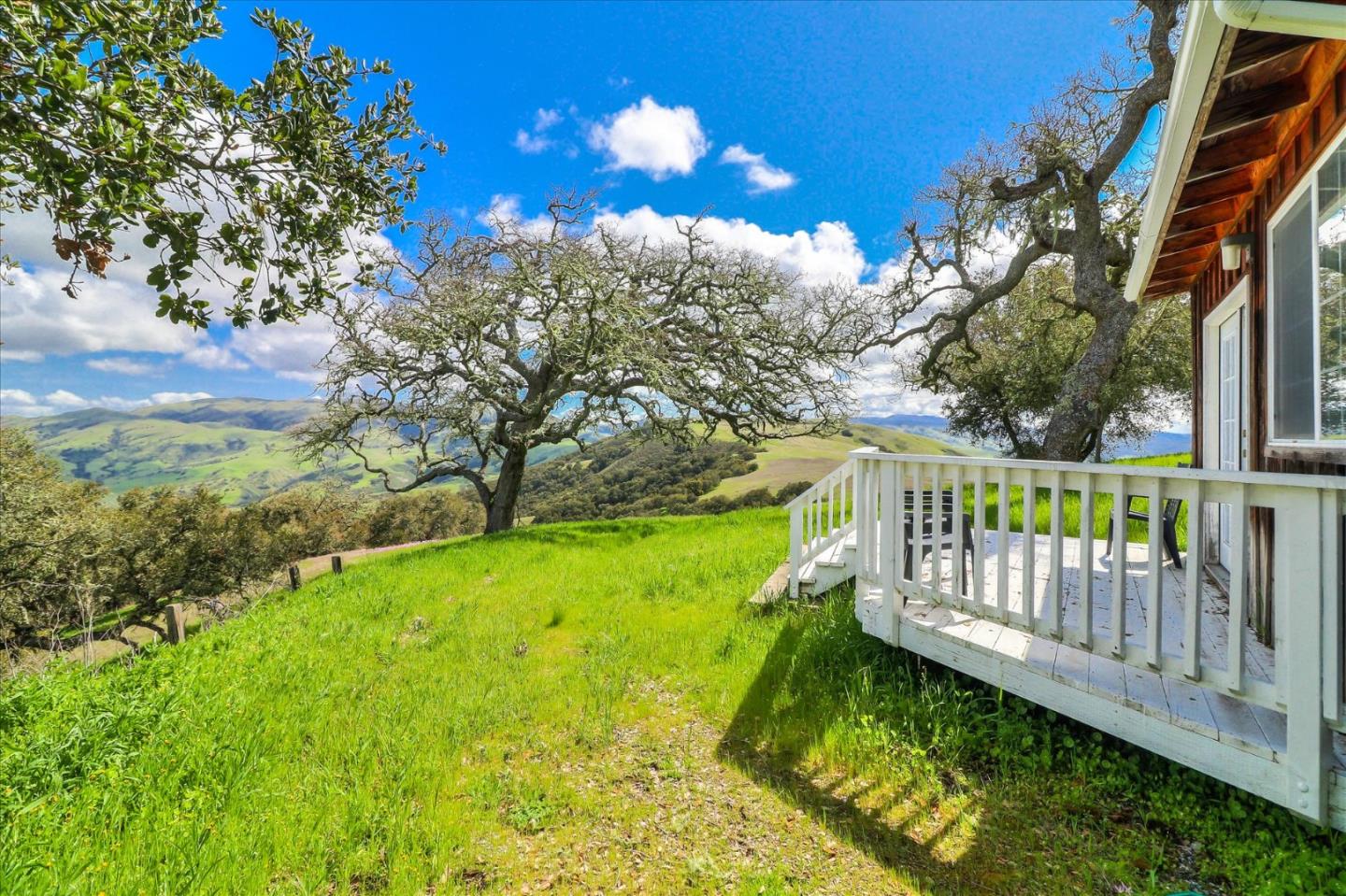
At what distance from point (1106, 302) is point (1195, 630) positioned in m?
7.26

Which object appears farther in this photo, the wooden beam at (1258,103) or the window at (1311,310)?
the wooden beam at (1258,103)

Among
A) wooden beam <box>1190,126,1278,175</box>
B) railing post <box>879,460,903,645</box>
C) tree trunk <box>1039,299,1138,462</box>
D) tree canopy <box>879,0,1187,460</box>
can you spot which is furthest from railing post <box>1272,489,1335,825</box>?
tree canopy <box>879,0,1187,460</box>

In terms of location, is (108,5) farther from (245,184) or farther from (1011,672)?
(1011,672)

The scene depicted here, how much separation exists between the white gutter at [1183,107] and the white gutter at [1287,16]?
0.17 meters

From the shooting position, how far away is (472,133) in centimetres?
1365

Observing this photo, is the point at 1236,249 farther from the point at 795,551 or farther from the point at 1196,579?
the point at 795,551

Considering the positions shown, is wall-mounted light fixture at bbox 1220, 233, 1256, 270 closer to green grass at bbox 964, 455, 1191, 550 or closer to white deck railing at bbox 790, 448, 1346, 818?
green grass at bbox 964, 455, 1191, 550

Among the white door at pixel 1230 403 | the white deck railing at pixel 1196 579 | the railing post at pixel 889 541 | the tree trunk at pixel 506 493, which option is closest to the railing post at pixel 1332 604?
the white deck railing at pixel 1196 579

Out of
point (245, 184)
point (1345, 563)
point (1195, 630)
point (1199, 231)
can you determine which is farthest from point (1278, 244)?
point (245, 184)

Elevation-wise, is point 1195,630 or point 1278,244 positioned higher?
point 1278,244

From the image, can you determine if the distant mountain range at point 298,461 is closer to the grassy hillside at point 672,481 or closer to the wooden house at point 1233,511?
the grassy hillside at point 672,481

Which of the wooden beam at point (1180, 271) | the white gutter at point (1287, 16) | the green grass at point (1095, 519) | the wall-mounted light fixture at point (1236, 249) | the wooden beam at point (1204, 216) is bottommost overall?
the green grass at point (1095, 519)

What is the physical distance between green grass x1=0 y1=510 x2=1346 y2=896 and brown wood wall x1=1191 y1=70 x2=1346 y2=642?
161cm

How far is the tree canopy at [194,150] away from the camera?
2086 mm
